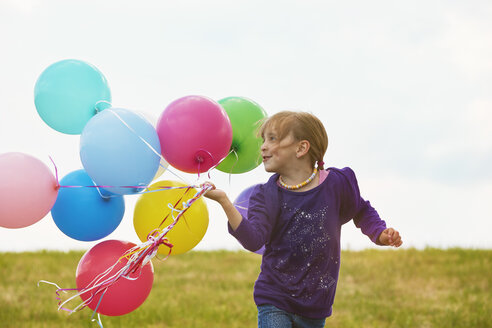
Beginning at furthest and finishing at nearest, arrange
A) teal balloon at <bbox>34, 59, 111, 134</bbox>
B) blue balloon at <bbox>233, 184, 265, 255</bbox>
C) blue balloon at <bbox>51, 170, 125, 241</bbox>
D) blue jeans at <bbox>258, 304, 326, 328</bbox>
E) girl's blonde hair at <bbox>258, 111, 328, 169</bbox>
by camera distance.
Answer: blue balloon at <bbox>233, 184, 265, 255</bbox>, teal balloon at <bbox>34, 59, 111, 134</bbox>, blue balloon at <bbox>51, 170, 125, 241</bbox>, girl's blonde hair at <bbox>258, 111, 328, 169</bbox>, blue jeans at <bbox>258, 304, 326, 328</bbox>

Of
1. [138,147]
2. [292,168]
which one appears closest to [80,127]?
[138,147]

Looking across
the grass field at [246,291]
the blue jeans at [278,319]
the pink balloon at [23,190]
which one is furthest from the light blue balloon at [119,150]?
the grass field at [246,291]

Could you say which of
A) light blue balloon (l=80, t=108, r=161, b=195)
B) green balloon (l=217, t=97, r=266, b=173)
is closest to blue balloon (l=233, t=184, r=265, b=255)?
green balloon (l=217, t=97, r=266, b=173)

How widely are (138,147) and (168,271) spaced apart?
169 inches

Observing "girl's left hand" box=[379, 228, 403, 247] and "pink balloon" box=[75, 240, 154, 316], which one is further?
"pink balloon" box=[75, 240, 154, 316]

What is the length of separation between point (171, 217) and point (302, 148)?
0.77 m

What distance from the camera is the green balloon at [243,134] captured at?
3234 millimetres

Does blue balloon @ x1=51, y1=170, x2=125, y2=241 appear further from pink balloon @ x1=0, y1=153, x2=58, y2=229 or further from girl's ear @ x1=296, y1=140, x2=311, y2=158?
girl's ear @ x1=296, y1=140, x2=311, y2=158

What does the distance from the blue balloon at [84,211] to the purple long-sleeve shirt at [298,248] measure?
860mm

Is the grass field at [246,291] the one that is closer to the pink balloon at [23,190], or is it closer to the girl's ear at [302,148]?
the pink balloon at [23,190]

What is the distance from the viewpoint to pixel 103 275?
2.93 meters

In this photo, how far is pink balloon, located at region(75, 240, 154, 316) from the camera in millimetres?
2977

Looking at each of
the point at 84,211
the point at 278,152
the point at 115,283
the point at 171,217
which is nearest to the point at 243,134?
the point at 278,152

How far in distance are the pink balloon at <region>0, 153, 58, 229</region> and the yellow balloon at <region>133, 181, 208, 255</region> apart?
48cm
